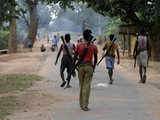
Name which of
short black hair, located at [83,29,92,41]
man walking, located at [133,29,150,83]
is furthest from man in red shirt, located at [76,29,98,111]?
man walking, located at [133,29,150,83]

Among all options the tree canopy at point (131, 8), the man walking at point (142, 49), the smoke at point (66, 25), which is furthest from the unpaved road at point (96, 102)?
the smoke at point (66, 25)

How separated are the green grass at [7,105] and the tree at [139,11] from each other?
40.2 ft

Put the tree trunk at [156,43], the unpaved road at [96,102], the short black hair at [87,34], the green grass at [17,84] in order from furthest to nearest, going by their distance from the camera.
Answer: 1. the tree trunk at [156,43]
2. the green grass at [17,84]
3. the short black hair at [87,34]
4. the unpaved road at [96,102]

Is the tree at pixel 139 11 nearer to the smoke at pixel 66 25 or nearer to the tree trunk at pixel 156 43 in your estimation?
the tree trunk at pixel 156 43

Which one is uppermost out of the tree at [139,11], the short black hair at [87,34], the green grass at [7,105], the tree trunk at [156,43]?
the tree at [139,11]

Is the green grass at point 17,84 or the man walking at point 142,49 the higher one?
the man walking at point 142,49

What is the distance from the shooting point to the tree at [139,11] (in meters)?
21.6

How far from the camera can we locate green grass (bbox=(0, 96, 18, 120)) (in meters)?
8.03

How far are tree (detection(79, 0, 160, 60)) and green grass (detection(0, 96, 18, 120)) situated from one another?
12.2 m

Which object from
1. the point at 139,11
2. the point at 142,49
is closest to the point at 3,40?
the point at 139,11

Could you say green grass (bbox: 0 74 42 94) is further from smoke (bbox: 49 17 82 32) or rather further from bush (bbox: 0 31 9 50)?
smoke (bbox: 49 17 82 32)

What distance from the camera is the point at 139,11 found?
21.8 metres

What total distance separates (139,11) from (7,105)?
46.4ft

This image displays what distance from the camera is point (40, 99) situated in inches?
393
